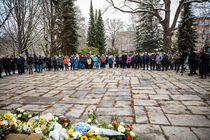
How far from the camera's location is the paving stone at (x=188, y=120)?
255cm

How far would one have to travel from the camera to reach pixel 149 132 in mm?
2307

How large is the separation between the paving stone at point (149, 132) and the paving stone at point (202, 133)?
1.99ft

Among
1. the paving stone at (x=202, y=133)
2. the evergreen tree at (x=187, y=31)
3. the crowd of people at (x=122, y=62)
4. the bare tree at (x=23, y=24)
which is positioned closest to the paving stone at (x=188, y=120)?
the paving stone at (x=202, y=133)

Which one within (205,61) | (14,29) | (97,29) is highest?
(97,29)

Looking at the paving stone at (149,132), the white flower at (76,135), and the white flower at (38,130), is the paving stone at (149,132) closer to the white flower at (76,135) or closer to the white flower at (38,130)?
the white flower at (76,135)

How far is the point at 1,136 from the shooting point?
1510 mm

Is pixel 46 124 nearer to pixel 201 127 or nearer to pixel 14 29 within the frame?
A: pixel 201 127

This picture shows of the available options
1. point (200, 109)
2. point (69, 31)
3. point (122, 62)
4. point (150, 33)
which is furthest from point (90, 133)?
point (150, 33)

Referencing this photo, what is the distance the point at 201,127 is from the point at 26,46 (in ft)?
38.4

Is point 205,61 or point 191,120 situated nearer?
point 191,120

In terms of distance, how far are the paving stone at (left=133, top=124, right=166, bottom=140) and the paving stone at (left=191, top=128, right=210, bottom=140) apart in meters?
0.61

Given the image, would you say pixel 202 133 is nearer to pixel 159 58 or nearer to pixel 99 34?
pixel 159 58

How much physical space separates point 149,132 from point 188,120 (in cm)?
102

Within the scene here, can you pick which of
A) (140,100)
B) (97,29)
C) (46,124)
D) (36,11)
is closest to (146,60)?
(140,100)
